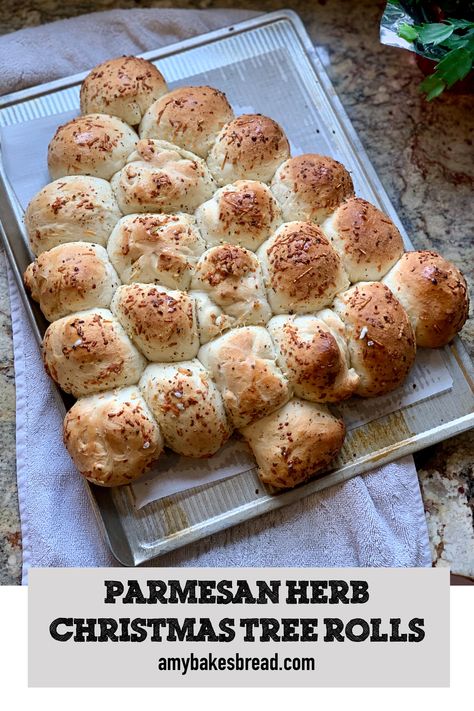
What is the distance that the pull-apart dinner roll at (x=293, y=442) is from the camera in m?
1.74

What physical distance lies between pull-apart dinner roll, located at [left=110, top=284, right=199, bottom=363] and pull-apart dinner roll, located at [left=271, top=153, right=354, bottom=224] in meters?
0.34

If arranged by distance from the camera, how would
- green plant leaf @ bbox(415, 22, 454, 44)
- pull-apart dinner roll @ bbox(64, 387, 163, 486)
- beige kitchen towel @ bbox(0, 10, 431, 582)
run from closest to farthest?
pull-apart dinner roll @ bbox(64, 387, 163, 486) → beige kitchen towel @ bbox(0, 10, 431, 582) → green plant leaf @ bbox(415, 22, 454, 44)

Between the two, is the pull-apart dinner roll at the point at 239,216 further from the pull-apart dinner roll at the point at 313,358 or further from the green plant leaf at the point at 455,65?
the green plant leaf at the point at 455,65

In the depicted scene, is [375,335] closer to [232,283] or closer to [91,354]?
[232,283]

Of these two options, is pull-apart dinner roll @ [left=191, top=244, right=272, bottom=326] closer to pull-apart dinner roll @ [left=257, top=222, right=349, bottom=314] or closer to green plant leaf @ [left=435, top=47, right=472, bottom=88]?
pull-apart dinner roll @ [left=257, top=222, right=349, bottom=314]

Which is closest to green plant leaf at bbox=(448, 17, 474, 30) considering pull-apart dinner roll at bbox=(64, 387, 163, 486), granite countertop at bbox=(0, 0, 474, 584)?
granite countertop at bbox=(0, 0, 474, 584)

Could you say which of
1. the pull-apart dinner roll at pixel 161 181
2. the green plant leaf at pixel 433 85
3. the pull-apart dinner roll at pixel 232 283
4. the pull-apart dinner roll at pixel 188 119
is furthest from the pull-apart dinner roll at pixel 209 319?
the green plant leaf at pixel 433 85

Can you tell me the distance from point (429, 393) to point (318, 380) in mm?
316

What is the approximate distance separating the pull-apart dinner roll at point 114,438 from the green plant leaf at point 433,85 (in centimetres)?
102

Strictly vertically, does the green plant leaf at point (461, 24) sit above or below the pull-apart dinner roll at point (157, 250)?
above

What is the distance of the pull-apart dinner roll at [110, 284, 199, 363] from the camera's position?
5.61ft

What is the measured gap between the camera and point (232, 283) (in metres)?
1.75

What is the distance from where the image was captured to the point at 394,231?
189 cm

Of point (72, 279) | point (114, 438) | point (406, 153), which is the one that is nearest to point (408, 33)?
point (406, 153)
